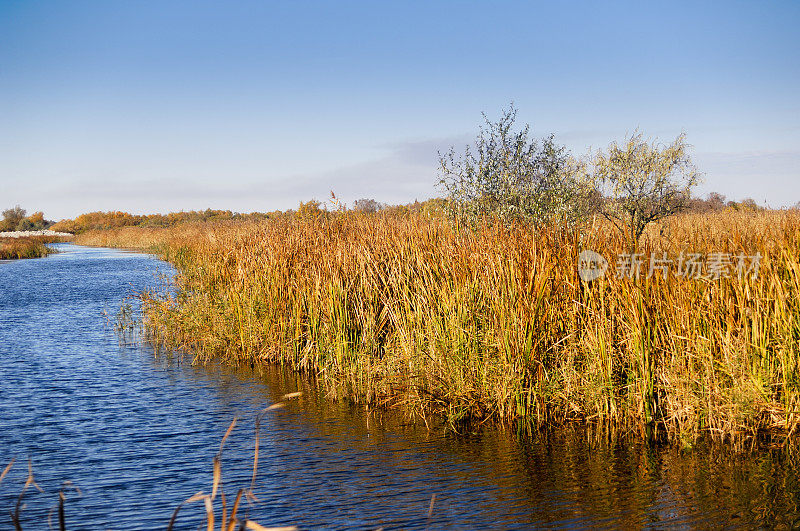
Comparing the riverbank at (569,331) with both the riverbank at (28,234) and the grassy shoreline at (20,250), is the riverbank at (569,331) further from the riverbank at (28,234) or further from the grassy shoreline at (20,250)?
the riverbank at (28,234)

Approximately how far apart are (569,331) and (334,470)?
3.54 meters

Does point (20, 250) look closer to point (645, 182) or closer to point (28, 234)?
point (28, 234)

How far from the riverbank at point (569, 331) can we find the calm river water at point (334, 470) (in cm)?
48

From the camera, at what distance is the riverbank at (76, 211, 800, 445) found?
7.41m

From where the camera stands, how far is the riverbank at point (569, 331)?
24.3 ft

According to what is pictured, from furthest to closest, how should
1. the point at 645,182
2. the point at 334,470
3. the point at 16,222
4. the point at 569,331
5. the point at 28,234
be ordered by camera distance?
the point at 16,222, the point at 28,234, the point at 645,182, the point at 569,331, the point at 334,470

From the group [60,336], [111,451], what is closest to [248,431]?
[111,451]

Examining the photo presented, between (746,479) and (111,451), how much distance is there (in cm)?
749

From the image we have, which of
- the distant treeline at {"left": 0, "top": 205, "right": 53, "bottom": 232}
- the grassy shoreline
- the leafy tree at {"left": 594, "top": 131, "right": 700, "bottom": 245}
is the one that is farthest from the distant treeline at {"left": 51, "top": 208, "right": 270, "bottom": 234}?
the leafy tree at {"left": 594, "top": 131, "right": 700, "bottom": 245}

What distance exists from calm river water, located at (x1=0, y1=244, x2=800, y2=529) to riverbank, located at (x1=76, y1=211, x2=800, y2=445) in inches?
19.1

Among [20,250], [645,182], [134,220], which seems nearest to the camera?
[645,182]

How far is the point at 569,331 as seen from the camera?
8.34 m

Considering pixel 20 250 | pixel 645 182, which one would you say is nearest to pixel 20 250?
pixel 20 250

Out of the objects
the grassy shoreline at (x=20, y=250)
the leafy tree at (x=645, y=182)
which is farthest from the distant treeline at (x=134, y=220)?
the leafy tree at (x=645, y=182)
